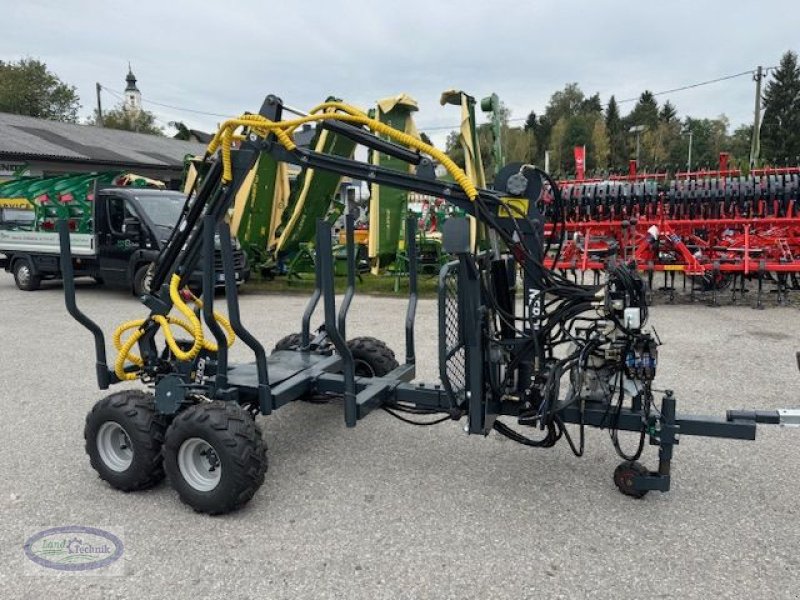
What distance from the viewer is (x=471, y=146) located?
9.90 meters

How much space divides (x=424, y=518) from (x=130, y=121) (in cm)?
6258

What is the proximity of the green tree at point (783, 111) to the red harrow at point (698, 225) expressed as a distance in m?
46.0

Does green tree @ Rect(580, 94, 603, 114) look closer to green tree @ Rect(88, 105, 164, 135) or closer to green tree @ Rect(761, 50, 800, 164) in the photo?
green tree @ Rect(761, 50, 800, 164)

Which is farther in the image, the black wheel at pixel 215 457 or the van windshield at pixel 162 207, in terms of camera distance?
the van windshield at pixel 162 207

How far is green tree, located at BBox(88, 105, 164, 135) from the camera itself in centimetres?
5638

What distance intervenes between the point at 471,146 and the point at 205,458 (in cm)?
741

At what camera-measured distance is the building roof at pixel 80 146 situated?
81.6 ft

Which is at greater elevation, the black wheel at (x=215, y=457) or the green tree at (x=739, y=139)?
the green tree at (x=739, y=139)

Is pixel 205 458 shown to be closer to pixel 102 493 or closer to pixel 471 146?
pixel 102 493

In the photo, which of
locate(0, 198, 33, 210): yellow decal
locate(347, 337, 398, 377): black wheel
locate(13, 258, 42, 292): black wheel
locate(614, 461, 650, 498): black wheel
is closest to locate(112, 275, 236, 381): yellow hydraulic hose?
locate(347, 337, 398, 377): black wheel

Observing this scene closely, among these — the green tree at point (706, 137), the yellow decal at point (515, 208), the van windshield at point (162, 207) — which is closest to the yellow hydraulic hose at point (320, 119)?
the yellow decal at point (515, 208)

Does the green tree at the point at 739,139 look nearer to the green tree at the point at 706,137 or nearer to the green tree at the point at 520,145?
the green tree at the point at 706,137

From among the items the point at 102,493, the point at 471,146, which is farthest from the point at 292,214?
the point at 102,493

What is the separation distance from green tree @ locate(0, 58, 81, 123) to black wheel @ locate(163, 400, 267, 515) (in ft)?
198
